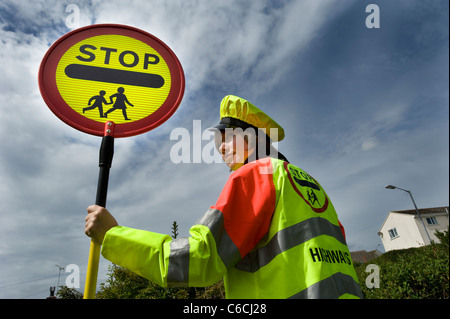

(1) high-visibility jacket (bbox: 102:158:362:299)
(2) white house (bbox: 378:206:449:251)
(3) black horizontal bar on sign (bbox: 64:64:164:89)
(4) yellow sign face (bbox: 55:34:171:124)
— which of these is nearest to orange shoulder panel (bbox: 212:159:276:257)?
(1) high-visibility jacket (bbox: 102:158:362:299)

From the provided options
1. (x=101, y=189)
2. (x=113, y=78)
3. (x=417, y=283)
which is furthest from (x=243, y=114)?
(x=417, y=283)

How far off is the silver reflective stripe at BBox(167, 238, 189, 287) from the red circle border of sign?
788 millimetres

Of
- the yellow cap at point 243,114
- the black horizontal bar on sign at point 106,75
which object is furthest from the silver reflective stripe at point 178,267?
the yellow cap at point 243,114

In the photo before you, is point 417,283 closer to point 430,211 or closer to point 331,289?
point 331,289

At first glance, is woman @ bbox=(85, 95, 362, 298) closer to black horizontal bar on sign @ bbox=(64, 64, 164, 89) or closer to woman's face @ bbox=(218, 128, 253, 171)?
woman's face @ bbox=(218, 128, 253, 171)

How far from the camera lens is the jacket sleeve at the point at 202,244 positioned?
120 centimetres

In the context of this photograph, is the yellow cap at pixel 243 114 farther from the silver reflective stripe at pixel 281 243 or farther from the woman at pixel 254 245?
the silver reflective stripe at pixel 281 243

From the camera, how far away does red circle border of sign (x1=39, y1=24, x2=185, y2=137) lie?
5.22 ft

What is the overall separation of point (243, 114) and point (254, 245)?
45.8 inches

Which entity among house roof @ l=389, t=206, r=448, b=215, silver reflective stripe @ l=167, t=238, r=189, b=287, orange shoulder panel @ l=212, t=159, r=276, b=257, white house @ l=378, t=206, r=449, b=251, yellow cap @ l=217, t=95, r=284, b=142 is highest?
house roof @ l=389, t=206, r=448, b=215
